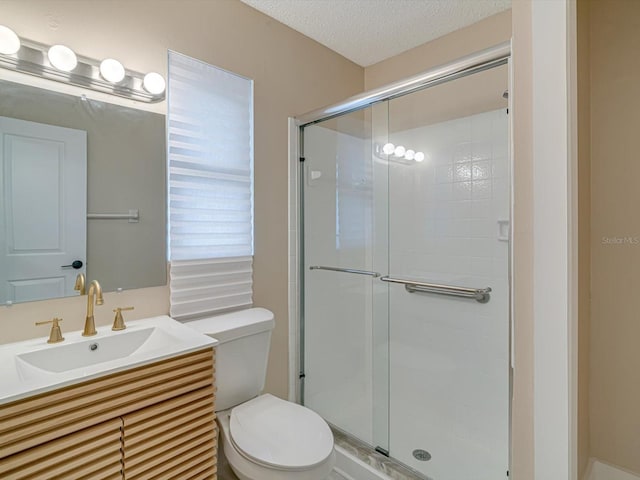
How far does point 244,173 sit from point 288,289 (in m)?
0.75

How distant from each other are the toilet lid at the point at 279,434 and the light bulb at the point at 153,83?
57.9 inches

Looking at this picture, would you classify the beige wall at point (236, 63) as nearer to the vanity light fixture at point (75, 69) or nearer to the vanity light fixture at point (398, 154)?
the vanity light fixture at point (75, 69)

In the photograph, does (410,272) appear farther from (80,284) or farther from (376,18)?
(80,284)

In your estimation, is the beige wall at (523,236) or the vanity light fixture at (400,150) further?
the vanity light fixture at (400,150)

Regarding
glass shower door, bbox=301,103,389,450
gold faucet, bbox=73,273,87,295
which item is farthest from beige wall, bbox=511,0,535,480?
gold faucet, bbox=73,273,87,295

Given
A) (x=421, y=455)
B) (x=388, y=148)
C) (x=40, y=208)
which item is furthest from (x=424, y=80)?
(x=421, y=455)

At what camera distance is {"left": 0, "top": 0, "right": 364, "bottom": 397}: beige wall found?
4.16 ft

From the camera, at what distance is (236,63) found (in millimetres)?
1827

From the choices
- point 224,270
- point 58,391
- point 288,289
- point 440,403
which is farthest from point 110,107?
point 440,403

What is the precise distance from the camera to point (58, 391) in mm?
900

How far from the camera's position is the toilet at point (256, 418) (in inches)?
48.1

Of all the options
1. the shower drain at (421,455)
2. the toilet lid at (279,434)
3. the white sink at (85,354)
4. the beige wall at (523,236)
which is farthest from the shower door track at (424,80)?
the shower drain at (421,455)

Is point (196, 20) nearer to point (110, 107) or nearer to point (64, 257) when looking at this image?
point (110, 107)

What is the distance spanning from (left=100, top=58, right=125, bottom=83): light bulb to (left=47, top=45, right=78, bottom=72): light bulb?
94 mm
